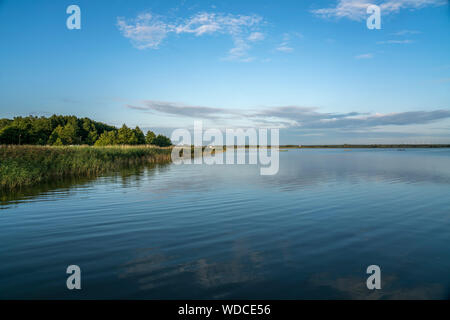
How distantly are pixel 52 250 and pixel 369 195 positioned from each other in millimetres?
15930

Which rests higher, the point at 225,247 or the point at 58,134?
the point at 58,134

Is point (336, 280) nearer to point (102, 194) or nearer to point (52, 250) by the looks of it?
point (52, 250)

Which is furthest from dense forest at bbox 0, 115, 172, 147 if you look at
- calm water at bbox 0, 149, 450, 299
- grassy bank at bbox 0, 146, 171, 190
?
calm water at bbox 0, 149, 450, 299

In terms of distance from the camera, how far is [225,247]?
25.3ft

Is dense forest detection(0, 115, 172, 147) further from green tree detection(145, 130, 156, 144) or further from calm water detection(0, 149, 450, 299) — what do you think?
calm water detection(0, 149, 450, 299)

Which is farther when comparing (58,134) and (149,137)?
(149,137)

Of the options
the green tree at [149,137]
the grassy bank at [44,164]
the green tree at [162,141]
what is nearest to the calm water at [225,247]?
the grassy bank at [44,164]

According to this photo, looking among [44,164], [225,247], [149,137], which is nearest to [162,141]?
[149,137]

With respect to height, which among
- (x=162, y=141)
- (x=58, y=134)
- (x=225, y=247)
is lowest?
(x=225, y=247)

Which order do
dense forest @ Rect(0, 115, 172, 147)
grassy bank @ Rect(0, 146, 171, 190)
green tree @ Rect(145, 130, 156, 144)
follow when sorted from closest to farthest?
grassy bank @ Rect(0, 146, 171, 190)
dense forest @ Rect(0, 115, 172, 147)
green tree @ Rect(145, 130, 156, 144)

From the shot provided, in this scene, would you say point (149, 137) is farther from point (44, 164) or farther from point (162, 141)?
point (44, 164)

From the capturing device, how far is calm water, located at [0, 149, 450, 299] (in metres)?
5.50

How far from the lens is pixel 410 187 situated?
739 inches

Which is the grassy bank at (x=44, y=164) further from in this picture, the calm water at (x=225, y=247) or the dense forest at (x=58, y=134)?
the dense forest at (x=58, y=134)
